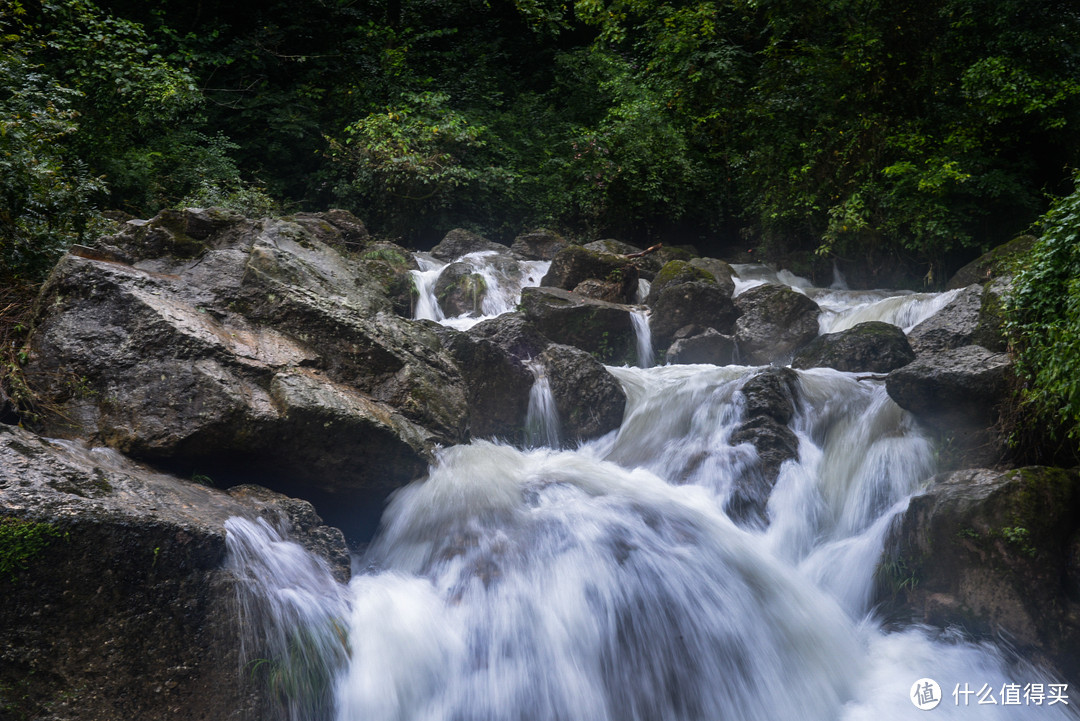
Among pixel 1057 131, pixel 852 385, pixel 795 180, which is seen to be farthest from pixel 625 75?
pixel 852 385

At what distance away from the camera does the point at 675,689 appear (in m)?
3.86

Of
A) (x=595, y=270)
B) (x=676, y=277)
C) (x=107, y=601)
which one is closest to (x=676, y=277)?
(x=676, y=277)

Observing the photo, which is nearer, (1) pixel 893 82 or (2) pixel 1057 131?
(2) pixel 1057 131

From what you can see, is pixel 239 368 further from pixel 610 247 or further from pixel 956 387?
pixel 610 247

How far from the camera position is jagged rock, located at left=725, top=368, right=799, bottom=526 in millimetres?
5672

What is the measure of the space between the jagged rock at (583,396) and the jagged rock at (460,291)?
3.67m

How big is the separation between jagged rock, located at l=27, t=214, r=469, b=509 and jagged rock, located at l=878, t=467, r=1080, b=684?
12.7 feet

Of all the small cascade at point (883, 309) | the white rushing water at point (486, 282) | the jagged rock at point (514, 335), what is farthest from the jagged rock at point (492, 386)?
the small cascade at point (883, 309)

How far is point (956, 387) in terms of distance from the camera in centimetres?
527

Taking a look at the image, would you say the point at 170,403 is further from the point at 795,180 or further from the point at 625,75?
the point at 625,75

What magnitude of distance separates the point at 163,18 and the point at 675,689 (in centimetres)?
1775

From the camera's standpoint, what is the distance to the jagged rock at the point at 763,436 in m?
5.67

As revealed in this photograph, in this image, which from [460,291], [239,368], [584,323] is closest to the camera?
[239,368]

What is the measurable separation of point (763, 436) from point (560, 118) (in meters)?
15.5
